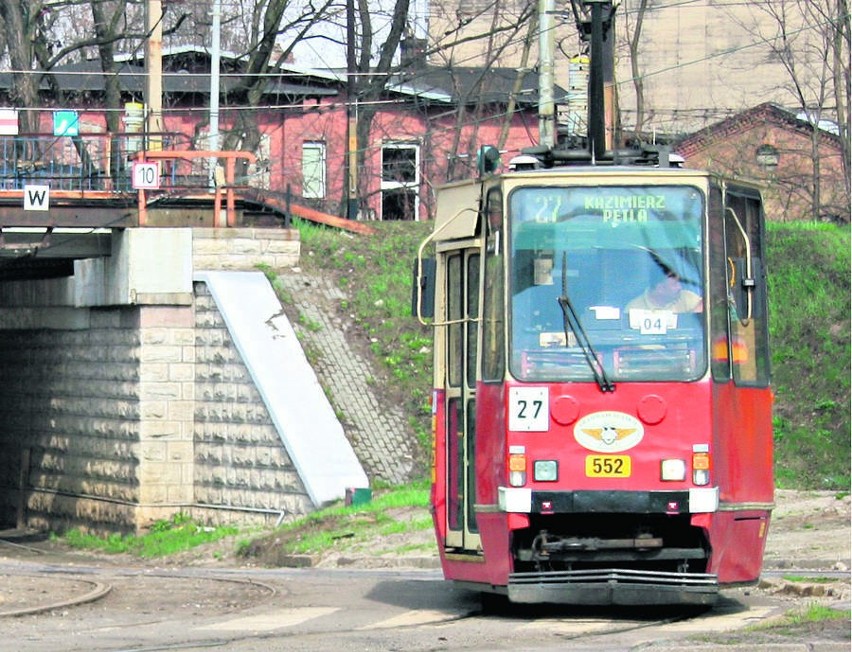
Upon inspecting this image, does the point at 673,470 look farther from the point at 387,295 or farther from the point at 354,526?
the point at 387,295

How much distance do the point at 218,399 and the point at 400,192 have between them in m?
21.5

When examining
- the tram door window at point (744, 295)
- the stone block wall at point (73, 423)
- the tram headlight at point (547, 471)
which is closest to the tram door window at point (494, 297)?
the tram headlight at point (547, 471)

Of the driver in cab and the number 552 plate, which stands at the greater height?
the driver in cab

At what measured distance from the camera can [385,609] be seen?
1384 cm

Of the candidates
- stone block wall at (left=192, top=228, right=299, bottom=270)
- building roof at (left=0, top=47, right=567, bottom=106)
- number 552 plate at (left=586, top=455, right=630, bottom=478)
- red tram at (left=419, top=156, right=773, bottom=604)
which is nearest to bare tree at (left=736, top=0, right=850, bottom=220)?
building roof at (left=0, top=47, right=567, bottom=106)

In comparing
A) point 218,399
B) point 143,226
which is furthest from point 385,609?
point 143,226

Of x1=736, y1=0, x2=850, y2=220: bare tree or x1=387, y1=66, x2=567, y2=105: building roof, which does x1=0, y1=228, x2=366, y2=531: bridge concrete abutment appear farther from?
x1=387, y1=66, x2=567, y2=105: building roof

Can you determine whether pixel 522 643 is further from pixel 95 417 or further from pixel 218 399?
pixel 95 417

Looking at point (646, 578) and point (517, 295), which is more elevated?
point (517, 295)

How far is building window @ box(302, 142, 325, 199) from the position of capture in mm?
46312

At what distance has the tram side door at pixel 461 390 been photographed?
1296 cm

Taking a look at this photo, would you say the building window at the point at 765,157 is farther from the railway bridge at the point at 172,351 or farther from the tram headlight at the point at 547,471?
the tram headlight at the point at 547,471

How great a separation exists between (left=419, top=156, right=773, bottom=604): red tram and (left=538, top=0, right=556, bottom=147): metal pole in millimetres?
10005

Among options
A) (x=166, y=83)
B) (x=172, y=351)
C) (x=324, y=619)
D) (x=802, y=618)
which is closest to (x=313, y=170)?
(x=166, y=83)
